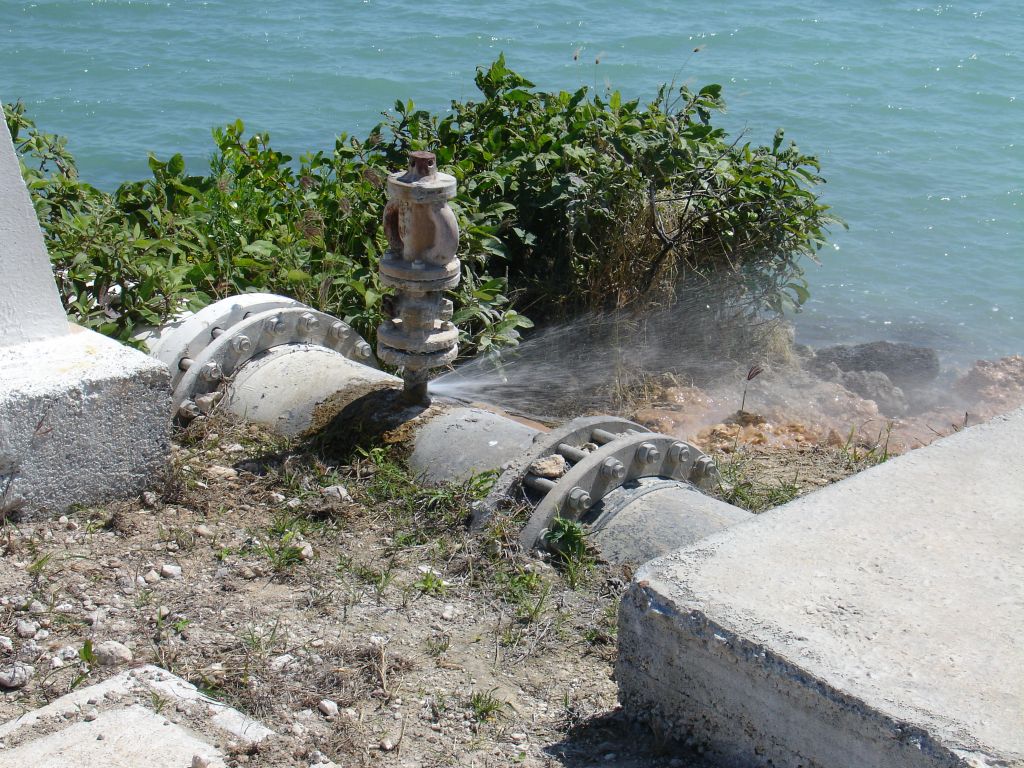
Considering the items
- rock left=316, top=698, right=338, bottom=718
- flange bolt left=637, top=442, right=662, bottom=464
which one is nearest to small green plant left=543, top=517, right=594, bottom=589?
flange bolt left=637, top=442, right=662, bottom=464

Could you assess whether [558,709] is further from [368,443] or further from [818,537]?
[368,443]

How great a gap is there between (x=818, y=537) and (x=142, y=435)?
196cm

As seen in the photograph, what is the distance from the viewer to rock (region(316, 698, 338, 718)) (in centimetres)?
243

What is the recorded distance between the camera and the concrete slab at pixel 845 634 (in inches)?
75.5

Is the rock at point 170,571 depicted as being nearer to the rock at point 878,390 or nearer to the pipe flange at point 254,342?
the pipe flange at point 254,342

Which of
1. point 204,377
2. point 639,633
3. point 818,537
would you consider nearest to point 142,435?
point 204,377

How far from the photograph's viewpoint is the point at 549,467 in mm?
3344

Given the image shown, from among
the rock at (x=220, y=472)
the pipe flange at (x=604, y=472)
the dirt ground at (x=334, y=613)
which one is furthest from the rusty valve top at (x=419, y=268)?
the pipe flange at (x=604, y=472)

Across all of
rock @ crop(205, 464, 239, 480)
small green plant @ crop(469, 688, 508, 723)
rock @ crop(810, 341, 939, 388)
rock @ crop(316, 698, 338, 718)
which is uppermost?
rock @ crop(316, 698, 338, 718)

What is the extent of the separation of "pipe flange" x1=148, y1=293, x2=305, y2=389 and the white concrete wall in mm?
761

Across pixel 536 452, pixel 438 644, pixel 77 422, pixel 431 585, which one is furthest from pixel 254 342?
pixel 438 644

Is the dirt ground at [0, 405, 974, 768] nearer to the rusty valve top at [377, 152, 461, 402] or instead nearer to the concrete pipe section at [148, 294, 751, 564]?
the concrete pipe section at [148, 294, 751, 564]

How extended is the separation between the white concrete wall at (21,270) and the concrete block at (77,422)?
5cm

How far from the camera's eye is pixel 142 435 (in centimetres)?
337
